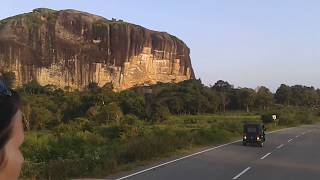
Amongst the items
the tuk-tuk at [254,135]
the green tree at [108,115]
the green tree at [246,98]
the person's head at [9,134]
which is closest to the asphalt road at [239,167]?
the tuk-tuk at [254,135]

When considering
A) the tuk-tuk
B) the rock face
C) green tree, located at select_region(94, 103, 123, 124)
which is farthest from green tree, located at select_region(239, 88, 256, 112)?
the tuk-tuk

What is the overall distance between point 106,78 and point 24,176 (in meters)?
96.1

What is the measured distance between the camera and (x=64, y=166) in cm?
1386

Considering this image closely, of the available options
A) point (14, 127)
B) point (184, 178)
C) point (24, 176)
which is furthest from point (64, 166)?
point (14, 127)

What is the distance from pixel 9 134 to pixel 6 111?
43 mm

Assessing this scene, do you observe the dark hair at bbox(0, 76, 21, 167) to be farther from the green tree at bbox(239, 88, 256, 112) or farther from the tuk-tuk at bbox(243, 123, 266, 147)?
the green tree at bbox(239, 88, 256, 112)

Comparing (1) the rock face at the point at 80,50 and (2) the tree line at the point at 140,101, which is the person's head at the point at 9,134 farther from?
(1) the rock face at the point at 80,50

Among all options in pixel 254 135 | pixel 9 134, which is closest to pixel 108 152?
pixel 254 135

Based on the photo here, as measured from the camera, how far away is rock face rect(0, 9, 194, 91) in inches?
4035

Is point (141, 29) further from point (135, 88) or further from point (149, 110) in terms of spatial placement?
point (149, 110)

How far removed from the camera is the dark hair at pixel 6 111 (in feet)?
2.91

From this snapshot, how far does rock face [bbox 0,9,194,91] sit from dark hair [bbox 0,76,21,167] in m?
101

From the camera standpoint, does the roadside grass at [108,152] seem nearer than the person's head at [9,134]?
No

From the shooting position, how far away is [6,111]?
0.91 meters
